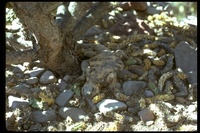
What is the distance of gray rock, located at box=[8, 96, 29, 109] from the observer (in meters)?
3.04

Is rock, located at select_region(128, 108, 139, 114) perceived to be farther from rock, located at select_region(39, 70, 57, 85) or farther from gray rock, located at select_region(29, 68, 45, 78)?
gray rock, located at select_region(29, 68, 45, 78)

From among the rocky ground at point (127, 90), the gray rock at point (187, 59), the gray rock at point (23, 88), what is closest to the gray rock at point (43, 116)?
the rocky ground at point (127, 90)

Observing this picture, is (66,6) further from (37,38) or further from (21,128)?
(21,128)

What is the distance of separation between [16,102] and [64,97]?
→ 0.43m

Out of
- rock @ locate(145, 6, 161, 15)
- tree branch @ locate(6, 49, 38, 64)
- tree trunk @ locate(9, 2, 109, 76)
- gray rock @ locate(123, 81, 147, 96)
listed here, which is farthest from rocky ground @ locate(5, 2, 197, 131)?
rock @ locate(145, 6, 161, 15)

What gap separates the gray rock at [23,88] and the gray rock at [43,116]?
311 mm

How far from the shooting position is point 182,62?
359 centimetres

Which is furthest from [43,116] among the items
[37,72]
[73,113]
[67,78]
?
[37,72]

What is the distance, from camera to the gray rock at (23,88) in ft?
10.6

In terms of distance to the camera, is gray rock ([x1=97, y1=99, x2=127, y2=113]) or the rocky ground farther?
gray rock ([x1=97, y1=99, x2=127, y2=113])

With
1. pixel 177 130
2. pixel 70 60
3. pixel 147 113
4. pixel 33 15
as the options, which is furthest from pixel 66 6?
pixel 177 130

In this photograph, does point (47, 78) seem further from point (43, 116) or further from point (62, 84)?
point (43, 116)

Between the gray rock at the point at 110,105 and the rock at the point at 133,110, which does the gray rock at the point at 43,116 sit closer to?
the gray rock at the point at 110,105

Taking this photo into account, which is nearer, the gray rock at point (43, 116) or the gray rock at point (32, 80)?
the gray rock at point (43, 116)
